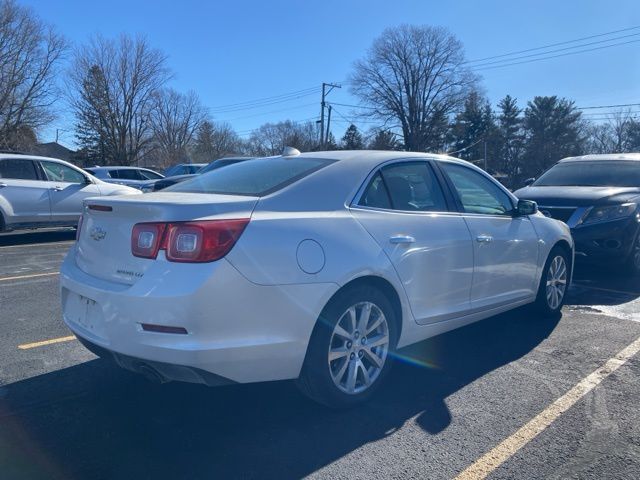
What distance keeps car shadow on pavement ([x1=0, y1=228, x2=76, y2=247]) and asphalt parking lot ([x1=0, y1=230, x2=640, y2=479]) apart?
23.6ft

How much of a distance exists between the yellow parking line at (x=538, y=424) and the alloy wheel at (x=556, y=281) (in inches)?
39.6

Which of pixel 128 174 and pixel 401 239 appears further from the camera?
pixel 128 174

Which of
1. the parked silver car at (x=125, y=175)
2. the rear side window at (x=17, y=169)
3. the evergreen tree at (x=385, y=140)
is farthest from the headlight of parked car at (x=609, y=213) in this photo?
the evergreen tree at (x=385, y=140)

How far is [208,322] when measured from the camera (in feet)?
9.27

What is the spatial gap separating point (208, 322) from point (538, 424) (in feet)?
6.58

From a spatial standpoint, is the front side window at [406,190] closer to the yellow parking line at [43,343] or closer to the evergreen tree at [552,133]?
the yellow parking line at [43,343]

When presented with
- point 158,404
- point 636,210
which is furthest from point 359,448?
point 636,210

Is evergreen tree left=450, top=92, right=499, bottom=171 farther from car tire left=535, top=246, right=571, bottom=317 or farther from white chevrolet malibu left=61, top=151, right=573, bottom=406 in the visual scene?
white chevrolet malibu left=61, top=151, right=573, bottom=406

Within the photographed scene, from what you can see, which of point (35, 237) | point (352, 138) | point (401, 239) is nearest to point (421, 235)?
point (401, 239)

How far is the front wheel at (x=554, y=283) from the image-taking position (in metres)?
5.38

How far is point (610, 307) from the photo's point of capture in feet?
20.0

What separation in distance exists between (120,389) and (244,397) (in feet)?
2.71

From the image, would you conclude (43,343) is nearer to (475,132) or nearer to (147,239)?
(147,239)

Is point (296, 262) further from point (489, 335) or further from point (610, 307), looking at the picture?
point (610, 307)
